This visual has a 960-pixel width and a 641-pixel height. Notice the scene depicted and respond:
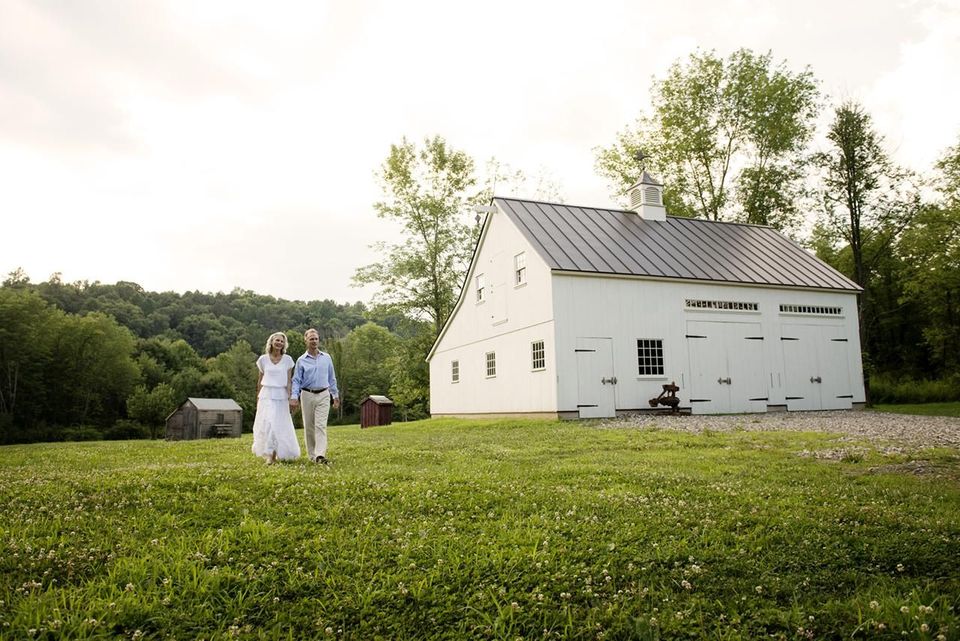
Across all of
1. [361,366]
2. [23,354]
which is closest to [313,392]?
[23,354]

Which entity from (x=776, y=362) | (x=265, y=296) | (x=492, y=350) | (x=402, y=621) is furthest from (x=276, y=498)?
(x=265, y=296)

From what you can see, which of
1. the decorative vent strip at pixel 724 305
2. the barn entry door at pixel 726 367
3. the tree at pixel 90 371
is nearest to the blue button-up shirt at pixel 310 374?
the barn entry door at pixel 726 367

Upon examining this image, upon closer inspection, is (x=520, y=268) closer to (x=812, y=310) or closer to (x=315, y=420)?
(x=812, y=310)

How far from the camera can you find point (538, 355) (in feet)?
73.2

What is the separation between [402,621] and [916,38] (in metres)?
21.4

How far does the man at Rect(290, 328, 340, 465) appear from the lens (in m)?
10.1

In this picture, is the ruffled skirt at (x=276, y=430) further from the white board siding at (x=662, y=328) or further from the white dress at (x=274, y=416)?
the white board siding at (x=662, y=328)

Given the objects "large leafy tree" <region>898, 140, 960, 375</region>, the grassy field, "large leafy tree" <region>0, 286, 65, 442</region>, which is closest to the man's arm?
the grassy field

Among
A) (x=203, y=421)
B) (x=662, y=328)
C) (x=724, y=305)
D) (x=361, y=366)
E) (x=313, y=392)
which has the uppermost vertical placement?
(x=724, y=305)

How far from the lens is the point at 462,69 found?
1992 centimetres

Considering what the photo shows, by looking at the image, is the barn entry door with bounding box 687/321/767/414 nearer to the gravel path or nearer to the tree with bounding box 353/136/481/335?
the gravel path

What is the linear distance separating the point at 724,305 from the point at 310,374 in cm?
1802

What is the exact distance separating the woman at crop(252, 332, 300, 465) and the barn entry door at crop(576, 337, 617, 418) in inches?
493

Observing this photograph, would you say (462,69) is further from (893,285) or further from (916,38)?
(893,285)
